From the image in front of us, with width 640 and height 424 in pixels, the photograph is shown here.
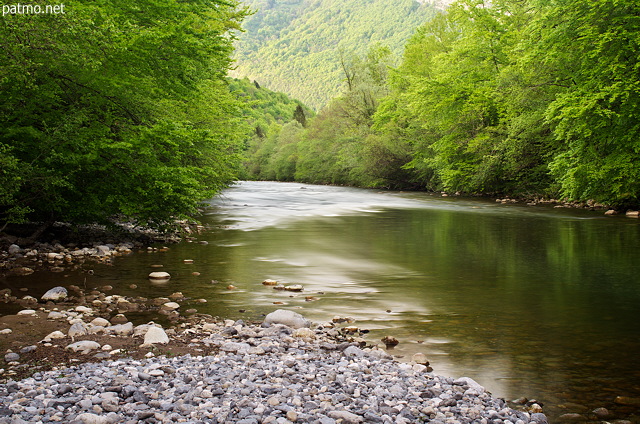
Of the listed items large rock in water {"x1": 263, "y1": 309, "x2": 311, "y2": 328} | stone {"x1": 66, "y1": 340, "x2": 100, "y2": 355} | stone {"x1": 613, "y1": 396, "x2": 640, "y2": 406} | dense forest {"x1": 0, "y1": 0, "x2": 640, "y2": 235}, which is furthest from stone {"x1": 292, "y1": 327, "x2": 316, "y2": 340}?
dense forest {"x1": 0, "y1": 0, "x2": 640, "y2": 235}

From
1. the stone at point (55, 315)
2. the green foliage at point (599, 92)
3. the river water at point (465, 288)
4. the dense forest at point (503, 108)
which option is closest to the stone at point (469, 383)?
the river water at point (465, 288)

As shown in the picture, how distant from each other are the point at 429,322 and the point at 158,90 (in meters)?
10.0

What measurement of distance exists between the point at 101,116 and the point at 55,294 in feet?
18.9

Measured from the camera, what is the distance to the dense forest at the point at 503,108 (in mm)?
22344

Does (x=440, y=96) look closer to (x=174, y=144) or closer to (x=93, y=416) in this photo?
(x=174, y=144)

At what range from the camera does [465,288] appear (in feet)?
35.6

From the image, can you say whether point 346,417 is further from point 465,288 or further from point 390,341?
point 465,288

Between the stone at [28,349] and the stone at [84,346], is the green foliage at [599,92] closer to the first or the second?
the stone at [84,346]

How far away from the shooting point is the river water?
6445mm

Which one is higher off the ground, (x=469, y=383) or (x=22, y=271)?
(x=22, y=271)

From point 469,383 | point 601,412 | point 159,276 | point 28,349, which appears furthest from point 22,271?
point 601,412

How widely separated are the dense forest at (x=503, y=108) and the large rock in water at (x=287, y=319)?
18.7m

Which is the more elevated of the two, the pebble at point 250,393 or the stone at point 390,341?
the pebble at point 250,393

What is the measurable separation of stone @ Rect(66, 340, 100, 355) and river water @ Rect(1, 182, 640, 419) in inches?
96.7
